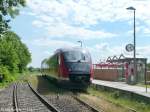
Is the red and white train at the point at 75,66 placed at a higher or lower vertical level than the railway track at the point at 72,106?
higher

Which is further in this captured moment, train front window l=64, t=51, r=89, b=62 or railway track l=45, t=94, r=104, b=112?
train front window l=64, t=51, r=89, b=62

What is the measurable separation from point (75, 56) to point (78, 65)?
114cm

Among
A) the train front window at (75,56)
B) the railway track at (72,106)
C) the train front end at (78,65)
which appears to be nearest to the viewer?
the railway track at (72,106)

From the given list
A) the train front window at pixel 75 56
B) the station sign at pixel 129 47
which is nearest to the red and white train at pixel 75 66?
the train front window at pixel 75 56

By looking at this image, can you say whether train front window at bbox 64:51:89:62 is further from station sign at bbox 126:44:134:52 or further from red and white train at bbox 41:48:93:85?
station sign at bbox 126:44:134:52

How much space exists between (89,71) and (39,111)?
13.5m

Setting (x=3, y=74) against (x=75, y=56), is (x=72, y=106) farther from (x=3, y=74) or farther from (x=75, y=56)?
(x=3, y=74)

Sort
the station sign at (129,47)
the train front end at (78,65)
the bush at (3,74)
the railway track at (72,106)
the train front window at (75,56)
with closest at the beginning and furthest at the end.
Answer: the railway track at (72,106) < the train front end at (78,65) < the train front window at (75,56) < the station sign at (129,47) < the bush at (3,74)

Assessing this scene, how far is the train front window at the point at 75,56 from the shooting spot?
36.2 m

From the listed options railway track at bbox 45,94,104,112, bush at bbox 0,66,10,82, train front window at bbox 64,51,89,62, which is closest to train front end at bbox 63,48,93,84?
train front window at bbox 64,51,89,62

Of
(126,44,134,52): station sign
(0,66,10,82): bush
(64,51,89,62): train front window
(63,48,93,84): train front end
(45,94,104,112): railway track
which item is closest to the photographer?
(45,94,104,112): railway track

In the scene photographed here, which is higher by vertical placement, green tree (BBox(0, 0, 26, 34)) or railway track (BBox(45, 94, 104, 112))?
green tree (BBox(0, 0, 26, 34))

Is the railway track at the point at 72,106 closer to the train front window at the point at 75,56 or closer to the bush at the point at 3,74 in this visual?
the train front window at the point at 75,56

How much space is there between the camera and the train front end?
35.2 meters
